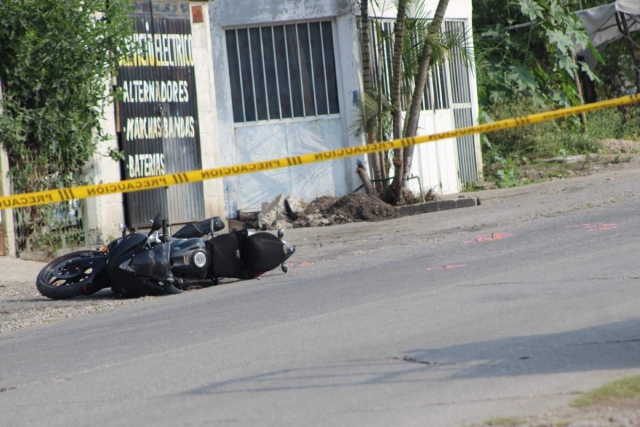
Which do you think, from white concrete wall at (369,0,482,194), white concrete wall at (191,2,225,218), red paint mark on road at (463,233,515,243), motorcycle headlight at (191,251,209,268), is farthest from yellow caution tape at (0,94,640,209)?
white concrete wall at (369,0,482,194)

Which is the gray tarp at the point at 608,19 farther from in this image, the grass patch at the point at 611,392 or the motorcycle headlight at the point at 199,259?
the grass patch at the point at 611,392

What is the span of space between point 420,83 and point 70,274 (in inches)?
346

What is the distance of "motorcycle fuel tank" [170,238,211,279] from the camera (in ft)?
34.0

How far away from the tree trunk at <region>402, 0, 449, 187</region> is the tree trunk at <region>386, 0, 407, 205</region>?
0.59 ft

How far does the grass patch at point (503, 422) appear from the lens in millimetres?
4602

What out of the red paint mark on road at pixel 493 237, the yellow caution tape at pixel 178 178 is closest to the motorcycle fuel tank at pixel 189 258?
the yellow caution tape at pixel 178 178

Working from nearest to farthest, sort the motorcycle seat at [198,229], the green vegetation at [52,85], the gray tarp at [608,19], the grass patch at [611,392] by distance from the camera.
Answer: the grass patch at [611,392] → the motorcycle seat at [198,229] → the green vegetation at [52,85] → the gray tarp at [608,19]

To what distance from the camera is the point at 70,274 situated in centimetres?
1081

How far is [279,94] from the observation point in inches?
721

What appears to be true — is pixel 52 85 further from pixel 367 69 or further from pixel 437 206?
pixel 437 206

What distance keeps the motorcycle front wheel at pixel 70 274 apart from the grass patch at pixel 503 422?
6.71 metres

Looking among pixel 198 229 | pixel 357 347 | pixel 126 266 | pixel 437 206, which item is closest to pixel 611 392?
pixel 357 347

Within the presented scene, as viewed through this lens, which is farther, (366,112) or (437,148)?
(437,148)

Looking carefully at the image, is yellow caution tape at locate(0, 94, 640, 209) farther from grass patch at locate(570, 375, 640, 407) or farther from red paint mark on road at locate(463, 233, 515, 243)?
grass patch at locate(570, 375, 640, 407)
